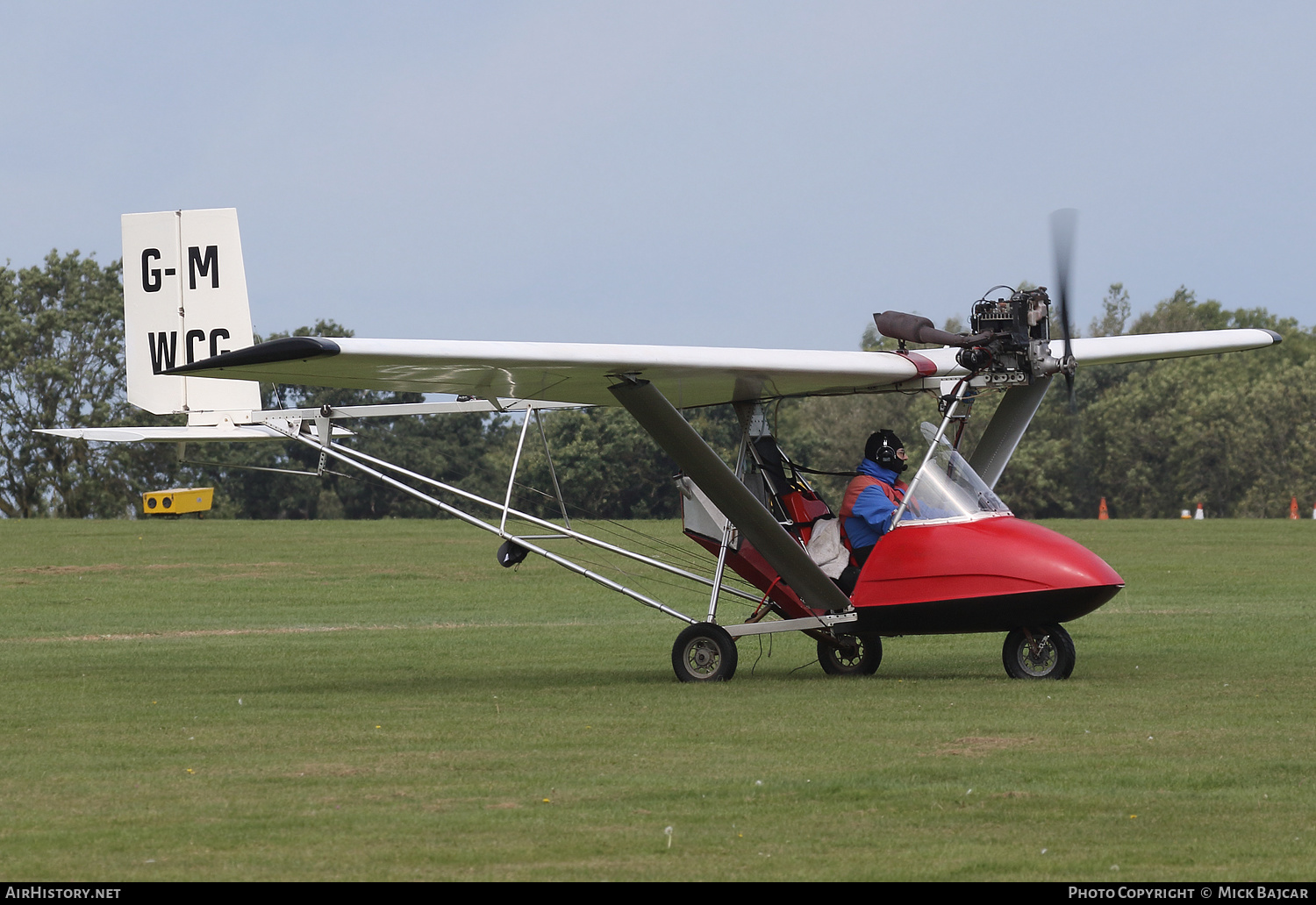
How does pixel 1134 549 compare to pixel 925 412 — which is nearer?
pixel 1134 549

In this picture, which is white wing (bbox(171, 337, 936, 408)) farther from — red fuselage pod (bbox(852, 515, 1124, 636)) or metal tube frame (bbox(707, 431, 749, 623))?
red fuselage pod (bbox(852, 515, 1124, 636))

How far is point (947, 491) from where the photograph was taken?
540 inches

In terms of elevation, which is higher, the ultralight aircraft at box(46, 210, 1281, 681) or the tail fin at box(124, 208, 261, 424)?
the tail fin at box(124, 208, 261, 424)

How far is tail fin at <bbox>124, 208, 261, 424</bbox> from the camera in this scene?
17141 millimetres

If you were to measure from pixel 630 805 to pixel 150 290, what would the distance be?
11.3 meters

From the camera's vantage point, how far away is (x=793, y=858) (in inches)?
273

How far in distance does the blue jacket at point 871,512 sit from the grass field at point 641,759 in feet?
4.38

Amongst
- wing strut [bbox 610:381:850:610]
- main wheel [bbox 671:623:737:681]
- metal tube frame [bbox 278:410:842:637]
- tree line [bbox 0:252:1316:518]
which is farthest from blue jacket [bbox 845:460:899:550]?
tree line [bbox 0:252:1316:518]

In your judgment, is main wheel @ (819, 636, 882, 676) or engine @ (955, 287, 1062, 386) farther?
main wheel @ (819, 636, 882, 676)

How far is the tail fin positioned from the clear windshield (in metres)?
7.56

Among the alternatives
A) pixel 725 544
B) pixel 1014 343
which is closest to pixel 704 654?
pixel 725 544

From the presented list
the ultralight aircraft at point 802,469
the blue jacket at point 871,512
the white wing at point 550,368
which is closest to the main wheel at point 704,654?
the ultralight aircraft at point 802,469
